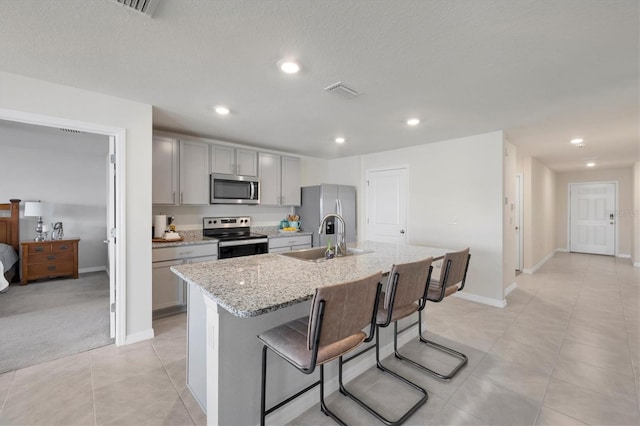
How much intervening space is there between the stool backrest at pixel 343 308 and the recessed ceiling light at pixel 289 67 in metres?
1.52

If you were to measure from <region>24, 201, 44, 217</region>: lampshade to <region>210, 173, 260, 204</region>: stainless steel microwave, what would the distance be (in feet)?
10.7

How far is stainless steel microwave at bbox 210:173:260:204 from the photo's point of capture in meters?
4.02

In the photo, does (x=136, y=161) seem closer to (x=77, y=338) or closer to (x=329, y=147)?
(x=77, y=338)

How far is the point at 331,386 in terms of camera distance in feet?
6.52

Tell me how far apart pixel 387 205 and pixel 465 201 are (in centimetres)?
130

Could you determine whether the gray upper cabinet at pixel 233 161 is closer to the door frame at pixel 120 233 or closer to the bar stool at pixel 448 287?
the door frame at pixel 120 233

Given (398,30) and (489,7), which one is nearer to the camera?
(489,7)

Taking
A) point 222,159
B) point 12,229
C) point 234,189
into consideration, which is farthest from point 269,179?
point 12,229

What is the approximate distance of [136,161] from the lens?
2.66 metres

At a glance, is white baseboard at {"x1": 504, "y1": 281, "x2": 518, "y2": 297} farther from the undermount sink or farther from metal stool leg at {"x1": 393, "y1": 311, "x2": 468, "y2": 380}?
the undermount sink

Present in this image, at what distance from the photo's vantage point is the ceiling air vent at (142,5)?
135cm

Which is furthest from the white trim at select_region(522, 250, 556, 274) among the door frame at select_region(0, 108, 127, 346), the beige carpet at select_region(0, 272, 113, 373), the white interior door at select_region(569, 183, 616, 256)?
the beige carpet at select_region(0, 272, 113, 373)

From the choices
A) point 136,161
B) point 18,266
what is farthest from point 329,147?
point 18,266

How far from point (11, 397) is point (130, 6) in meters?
2.59
